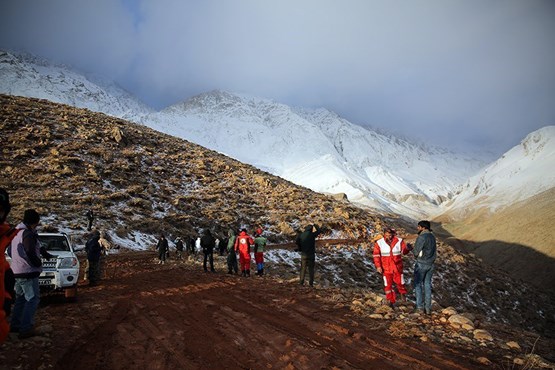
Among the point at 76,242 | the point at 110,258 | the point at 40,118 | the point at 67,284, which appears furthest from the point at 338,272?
the point at 40,118

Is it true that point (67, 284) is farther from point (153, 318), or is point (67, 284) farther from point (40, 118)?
point (40, 118)

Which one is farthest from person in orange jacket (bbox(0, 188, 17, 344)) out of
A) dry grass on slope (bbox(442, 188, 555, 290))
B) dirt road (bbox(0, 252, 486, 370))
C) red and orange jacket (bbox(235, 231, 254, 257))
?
dry grass on slope (bbox(442, 188, 555, 290))

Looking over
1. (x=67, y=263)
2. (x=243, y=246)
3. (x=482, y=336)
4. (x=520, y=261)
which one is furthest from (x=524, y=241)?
(x=67, y=263)

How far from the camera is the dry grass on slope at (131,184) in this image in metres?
31.2

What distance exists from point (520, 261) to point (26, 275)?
7595cm

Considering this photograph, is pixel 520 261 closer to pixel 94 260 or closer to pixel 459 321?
pixel 459 321

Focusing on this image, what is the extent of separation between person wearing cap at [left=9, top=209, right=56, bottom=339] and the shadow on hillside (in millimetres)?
55688

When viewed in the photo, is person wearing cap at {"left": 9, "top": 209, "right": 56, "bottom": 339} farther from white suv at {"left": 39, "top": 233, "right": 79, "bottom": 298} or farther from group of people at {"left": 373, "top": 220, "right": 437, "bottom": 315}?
group of people at {"left": 373, "top": 220, "right": 437, "bottom": 315}

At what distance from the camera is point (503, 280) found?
39.2 metres

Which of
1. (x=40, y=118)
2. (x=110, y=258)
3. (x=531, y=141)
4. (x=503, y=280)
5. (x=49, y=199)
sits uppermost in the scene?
(x=531, y=141)

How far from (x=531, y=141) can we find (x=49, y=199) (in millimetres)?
171976

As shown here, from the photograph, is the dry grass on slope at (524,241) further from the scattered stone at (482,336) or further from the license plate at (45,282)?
the license plate at (45,282)

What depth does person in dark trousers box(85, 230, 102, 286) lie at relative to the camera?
13789mm

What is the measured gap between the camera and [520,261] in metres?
63.6
